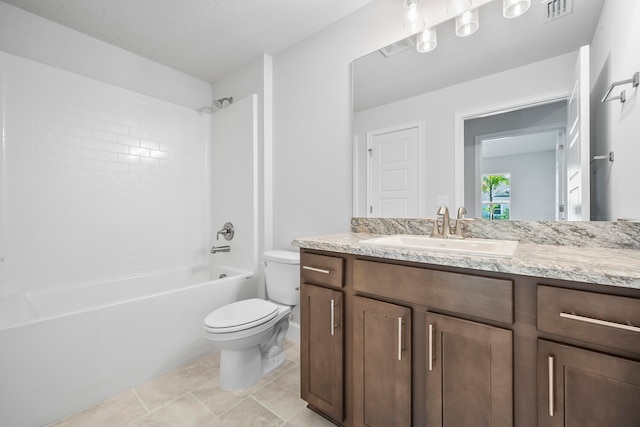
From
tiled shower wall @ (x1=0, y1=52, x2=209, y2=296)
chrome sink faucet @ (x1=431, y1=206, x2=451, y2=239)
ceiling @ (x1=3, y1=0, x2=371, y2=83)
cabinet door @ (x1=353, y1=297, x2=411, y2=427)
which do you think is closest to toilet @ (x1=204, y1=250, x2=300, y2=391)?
cabinet door @ (x1=353, y1=297, x2=411, y2=427)

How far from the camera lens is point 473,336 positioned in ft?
2.97

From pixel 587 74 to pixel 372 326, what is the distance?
1.37 metres

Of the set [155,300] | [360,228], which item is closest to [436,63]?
[360,228]

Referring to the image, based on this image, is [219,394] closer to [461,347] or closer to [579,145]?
[461,347]

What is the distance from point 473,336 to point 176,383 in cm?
172

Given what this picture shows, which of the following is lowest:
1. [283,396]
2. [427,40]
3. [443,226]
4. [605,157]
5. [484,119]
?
[283,396]

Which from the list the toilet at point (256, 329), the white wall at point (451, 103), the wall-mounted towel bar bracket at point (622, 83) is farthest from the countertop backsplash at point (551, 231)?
the toilet at point (256, 329)

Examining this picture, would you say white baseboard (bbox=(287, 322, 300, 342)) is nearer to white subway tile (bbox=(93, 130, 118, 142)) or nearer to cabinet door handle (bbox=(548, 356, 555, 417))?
cabinet door handle (bbox=(548, 356, 555, 417))

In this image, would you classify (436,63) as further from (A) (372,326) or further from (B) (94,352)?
(B) (94,352)

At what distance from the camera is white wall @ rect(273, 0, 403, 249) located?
6.14 ft

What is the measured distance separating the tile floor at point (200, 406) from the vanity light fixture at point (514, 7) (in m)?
2.19

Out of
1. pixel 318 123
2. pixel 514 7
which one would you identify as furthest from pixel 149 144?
pixel 514 7

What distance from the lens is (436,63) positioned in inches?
60.9

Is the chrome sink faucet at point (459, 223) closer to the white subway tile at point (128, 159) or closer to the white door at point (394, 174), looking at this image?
the white door at point (394, 174)
